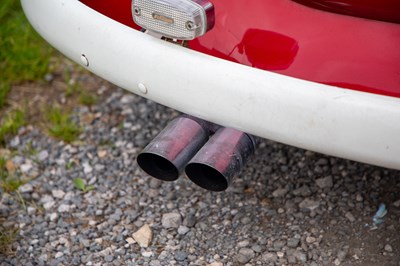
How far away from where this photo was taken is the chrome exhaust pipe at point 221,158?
7.11ft

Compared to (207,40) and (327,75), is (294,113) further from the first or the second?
(207,40)

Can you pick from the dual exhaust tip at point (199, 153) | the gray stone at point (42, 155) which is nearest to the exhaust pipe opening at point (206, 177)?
the dual exhaust tip at point (199, 153)

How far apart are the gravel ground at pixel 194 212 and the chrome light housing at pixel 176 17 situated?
2.84 ft

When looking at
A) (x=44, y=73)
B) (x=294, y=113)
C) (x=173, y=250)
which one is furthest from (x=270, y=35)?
(x=44, y=73)

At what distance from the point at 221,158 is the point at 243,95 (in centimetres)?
20

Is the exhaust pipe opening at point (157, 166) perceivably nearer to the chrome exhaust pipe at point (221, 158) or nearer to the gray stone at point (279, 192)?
the chrome exhaust pipe at point (221, 158)

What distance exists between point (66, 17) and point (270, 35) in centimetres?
75

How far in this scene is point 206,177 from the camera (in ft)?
7.48

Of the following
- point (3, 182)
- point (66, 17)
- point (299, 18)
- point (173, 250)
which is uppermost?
point (299, 18)

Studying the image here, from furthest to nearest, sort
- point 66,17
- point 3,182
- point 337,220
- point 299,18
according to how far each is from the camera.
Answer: point 3,182 < point 337,220 < point 66,17 < point 299,18

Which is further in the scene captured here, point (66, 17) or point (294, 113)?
point (66, 17)

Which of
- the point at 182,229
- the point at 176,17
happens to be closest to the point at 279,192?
the point at 182,229

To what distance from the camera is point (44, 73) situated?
3713mm

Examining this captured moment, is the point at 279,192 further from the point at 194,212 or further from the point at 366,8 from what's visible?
the point at 366,8
